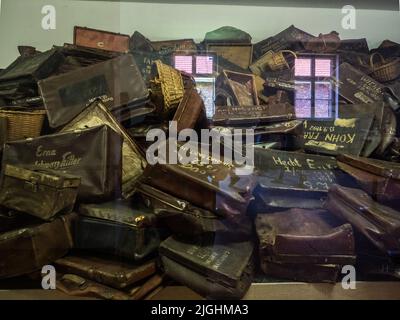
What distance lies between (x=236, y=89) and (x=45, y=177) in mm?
1341

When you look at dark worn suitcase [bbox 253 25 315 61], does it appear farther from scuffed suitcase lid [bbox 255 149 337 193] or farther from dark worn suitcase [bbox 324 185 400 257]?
dark worn suitcase [bbox 324 185 400 257]

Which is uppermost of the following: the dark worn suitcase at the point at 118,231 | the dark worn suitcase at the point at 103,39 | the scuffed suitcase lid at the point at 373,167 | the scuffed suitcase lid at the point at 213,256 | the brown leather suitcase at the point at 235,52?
the dark worn suitcase at the point at 103,39

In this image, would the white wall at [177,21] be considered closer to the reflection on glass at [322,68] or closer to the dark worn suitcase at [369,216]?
the reflection on glass at [322,68]

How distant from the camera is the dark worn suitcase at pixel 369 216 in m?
1.25

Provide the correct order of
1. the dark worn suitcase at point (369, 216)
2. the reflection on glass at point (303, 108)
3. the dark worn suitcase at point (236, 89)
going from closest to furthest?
the dark worn suitcase at point (369, 216), the reflection on glass at point (303, 108), the dark worn suitcase at point (236, 89)

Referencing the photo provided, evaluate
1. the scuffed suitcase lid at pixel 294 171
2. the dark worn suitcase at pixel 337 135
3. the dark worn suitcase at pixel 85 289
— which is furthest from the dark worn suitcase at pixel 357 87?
the dark worn suitcase at pixel 85 289

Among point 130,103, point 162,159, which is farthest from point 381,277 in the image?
point 130,103

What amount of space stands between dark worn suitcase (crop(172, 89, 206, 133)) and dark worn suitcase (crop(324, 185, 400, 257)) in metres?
0.73

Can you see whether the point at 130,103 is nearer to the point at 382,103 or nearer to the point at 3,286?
the point at 3,286

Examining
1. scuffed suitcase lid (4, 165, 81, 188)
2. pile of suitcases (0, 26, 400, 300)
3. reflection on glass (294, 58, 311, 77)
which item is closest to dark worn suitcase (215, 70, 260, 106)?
pile of suitcases (0, 26, 400, 300)

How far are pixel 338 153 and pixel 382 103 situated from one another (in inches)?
19.8

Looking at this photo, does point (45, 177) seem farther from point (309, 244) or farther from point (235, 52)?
point (235, 52)

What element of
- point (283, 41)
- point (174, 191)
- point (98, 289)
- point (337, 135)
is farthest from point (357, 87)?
point (98, 289)

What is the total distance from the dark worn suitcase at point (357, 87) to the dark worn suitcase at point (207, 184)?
1.11 m
